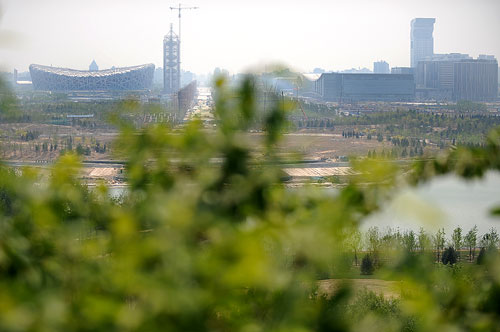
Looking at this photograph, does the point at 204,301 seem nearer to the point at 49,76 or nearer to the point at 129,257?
the point at 129,257

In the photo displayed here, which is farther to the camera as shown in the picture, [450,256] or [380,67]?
[380,67]

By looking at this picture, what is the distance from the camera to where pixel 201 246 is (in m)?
0.36

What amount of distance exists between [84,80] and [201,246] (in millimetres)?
29361

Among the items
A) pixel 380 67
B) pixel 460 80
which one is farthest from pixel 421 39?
pixel 460 80

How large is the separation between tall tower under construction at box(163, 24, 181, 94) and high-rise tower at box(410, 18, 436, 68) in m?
19.9

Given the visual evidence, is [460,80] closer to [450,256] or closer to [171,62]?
[171,62]

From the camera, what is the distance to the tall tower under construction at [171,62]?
27.3 metres

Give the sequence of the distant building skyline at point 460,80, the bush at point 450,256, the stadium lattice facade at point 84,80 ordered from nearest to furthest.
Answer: the bush at point 450,256
the distant building skyline at point 460,80
the stadium lattice facade at point 84,80

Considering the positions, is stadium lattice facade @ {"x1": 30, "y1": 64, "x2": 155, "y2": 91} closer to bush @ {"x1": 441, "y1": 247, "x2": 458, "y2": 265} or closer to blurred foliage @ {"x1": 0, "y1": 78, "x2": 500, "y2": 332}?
bush @ {"x1": 441, "y1": 247, "x2": 458, "y2": 265}

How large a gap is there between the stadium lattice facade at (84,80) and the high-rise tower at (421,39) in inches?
840

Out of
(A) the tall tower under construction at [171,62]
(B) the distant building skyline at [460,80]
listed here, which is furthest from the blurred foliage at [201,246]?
(B) the distant building skyline at [460,80]

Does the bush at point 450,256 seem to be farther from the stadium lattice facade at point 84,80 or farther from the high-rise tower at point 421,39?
the high-rise tower at point 421,39

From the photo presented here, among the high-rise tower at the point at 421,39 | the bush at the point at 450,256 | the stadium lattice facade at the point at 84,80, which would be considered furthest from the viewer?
the high-rise tower at the point at 421,39

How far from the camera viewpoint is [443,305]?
47cm
